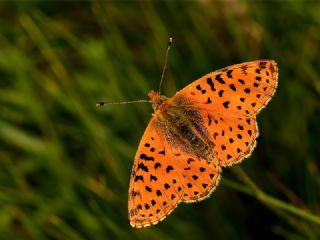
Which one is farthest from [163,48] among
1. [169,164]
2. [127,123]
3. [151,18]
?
[169,164]

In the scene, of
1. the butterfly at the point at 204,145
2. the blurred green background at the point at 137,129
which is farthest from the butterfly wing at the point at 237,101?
the blurred green background at the point at 137,129

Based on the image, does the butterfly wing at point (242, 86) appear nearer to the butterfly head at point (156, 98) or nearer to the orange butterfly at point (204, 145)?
the orange butterfly at point (204, 145)

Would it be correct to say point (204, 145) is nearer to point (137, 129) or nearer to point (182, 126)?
point (182, 126)

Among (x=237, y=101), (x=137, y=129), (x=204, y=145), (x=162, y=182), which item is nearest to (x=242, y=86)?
(x=237, y=101)

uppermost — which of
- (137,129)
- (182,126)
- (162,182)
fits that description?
(137,129)

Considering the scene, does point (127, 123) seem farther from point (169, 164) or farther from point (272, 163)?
point (169, 164)

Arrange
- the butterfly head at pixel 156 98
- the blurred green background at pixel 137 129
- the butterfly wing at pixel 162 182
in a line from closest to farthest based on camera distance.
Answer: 1. the butterfly wing at pixel 162 182
2. the butterfly head at pixel 156 98
3. the blurred green background at pixel 137 129

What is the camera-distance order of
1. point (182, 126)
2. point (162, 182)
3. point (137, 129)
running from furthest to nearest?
point (137, 129) < point (182, 126) < point (162, 182)

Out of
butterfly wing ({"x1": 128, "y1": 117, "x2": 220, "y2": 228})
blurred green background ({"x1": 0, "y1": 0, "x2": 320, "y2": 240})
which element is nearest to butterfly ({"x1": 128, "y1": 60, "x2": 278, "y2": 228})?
butterfly wing ({"x1": 128, "y1": 117, "x2": 220, "y2": 228})
